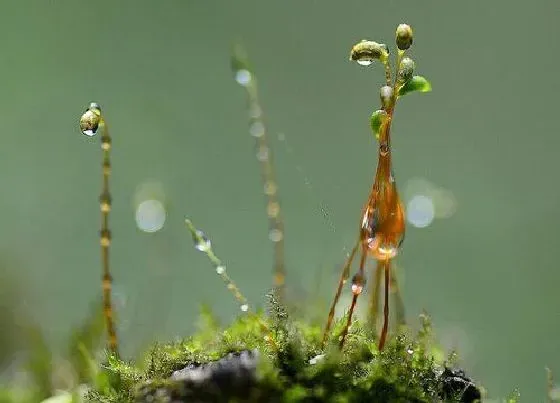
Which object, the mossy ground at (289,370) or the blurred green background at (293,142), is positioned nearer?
the mossy ground at (289,370)

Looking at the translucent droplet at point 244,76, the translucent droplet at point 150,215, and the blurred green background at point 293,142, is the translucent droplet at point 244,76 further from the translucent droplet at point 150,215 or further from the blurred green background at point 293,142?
the blurred green background at point 293,142

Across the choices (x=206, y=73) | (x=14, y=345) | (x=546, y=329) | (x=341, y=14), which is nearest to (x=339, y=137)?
(x=206, y=73)

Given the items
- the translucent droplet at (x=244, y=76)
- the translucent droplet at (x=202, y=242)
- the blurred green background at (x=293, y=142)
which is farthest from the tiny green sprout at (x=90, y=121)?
the blurred green background at (x=293, y=142)

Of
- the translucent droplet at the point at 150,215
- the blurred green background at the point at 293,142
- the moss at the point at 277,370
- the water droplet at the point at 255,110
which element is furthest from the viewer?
the blurred green background at the point at 293,142

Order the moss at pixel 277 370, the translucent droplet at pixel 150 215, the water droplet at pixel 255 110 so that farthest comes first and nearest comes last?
1. the translucent droplet at pixel 150 215
2. the water droplet at pixel 255 110
3. the moss at pixel 277 370

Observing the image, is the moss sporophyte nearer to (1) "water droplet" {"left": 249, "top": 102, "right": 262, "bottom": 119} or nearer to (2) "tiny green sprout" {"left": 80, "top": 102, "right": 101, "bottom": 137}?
(2) "tiny green sprout" {"left": 80, "top": 102, "right": 101, "bottom": 137}

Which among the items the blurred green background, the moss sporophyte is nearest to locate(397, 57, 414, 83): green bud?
the moss sporophyte

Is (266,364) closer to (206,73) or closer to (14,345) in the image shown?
(14,345)
